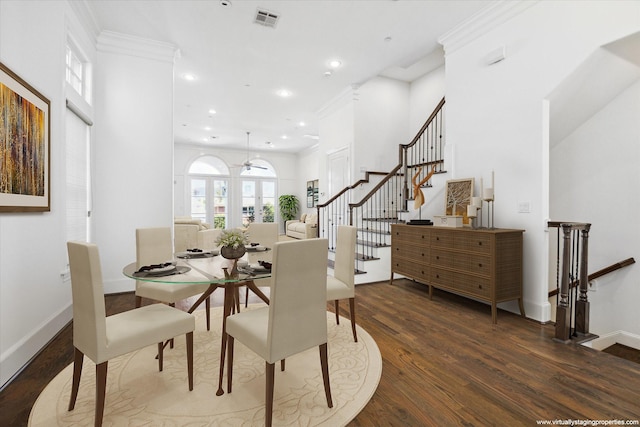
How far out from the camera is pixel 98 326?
1528 mm

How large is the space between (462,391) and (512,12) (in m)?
3.89

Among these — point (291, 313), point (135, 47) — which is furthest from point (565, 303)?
point (135, 47)

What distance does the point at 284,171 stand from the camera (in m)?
12.1

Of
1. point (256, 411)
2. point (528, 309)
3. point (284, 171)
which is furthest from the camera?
point (284, 171)

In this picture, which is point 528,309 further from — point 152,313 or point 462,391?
point 152,313

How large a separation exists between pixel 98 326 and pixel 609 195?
200 inches

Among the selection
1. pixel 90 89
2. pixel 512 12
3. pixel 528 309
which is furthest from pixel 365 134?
pixel 90 89

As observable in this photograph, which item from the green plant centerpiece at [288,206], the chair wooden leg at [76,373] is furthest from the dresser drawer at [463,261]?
the green plant centerpiece at [288,206]

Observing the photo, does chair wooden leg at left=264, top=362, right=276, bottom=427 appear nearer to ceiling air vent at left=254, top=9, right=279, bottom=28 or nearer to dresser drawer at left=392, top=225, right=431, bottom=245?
dresser drawer at left=392, top=225, right=431, bottom=245

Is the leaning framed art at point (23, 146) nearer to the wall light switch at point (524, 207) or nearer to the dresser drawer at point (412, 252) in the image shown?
the dresser drawer at point (412, 252)

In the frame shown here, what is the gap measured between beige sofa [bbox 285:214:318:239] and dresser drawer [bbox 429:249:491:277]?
5336 mm

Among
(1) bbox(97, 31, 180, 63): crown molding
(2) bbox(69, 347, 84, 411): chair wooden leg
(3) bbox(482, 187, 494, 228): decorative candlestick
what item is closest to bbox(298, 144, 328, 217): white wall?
(1) bbox(97, 31, 180, 63): crown molding

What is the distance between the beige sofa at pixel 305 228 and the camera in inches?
358

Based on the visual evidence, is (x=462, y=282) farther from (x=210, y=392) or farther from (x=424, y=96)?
(x=424, y=96)
